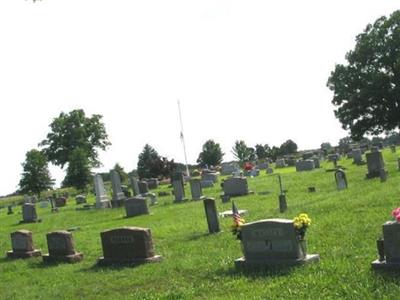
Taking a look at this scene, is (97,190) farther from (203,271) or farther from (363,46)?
(363,46)

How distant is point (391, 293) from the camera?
7.71 m

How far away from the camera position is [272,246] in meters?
10.6

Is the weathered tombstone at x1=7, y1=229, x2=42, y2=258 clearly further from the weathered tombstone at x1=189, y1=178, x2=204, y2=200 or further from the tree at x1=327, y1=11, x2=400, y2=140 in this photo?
the tree at x1=327, y1=11, x2=400, y2=140

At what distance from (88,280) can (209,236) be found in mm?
4069

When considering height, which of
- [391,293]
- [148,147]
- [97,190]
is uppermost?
[148,147]

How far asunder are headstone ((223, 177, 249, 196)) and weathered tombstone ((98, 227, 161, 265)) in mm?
13346

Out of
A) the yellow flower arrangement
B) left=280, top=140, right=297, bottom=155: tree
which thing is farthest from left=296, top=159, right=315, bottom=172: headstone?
Result: left=280, top=140, right=297, bottom=155: tree

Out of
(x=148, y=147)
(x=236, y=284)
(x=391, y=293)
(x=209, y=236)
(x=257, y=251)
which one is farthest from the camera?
(x=148, y=147)

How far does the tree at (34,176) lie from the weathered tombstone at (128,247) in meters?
56.0

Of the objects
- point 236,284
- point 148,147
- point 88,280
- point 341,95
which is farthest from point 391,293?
point 148,147

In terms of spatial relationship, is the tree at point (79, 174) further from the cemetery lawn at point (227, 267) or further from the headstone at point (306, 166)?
the cemetery lawn at point (227, 267)

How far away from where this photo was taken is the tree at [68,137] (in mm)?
77188

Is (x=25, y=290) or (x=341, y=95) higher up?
(x=341, y=95)

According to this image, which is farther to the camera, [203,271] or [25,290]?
[25,290]
